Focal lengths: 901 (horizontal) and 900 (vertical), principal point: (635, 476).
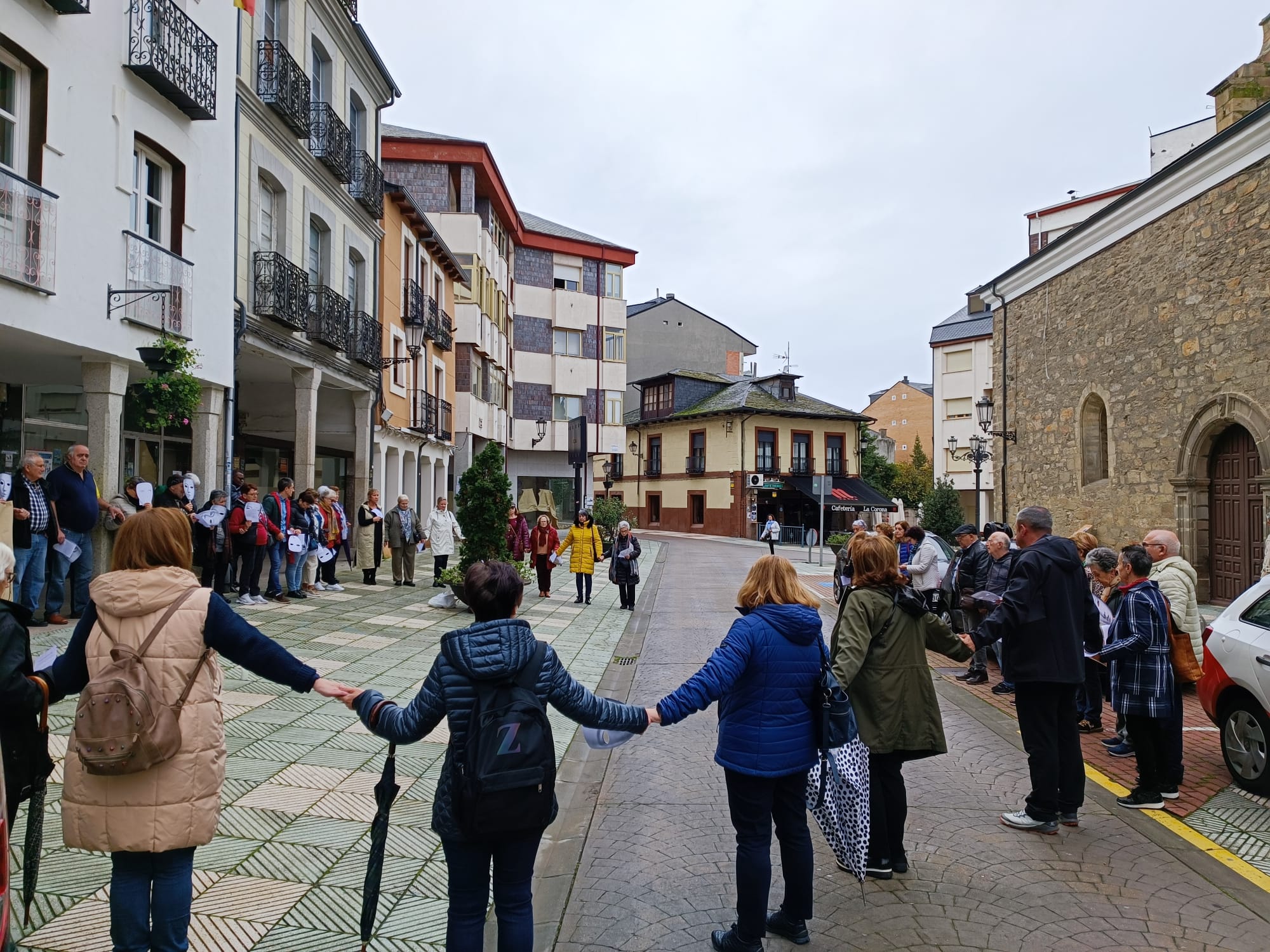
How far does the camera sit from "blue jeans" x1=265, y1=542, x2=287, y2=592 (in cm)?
1299

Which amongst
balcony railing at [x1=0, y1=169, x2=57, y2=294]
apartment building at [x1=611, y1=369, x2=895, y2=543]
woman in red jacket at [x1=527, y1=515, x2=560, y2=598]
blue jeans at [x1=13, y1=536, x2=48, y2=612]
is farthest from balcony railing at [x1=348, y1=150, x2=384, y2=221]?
apartment building at [x1=611, y1=369, x2=895, y2=543]

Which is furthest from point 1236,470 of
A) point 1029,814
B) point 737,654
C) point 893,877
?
point 737,654

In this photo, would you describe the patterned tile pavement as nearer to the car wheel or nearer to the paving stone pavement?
the paving stone pavement

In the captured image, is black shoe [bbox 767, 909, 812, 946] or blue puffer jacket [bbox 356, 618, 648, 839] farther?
black shoe [bbox 767, 909, 812, 946]

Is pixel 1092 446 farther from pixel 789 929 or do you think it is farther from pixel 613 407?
pixel 613 407

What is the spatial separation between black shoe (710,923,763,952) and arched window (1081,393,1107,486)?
1857 cm

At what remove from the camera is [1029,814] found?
16.7 ft

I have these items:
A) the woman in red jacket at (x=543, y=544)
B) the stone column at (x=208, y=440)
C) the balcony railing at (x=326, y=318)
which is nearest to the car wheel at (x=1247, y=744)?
the woman in red jacket at (x=543, y=544)

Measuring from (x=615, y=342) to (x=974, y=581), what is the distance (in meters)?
35.4

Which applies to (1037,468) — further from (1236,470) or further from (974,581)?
(974,581)

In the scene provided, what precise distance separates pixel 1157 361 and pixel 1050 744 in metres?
14.2

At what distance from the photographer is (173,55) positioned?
37.0 ft

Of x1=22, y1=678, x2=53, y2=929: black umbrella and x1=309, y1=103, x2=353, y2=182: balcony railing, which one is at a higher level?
x1=309, y1=103, x2=353, y2=182: balcony railing

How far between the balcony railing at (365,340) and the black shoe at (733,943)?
16.4 m
